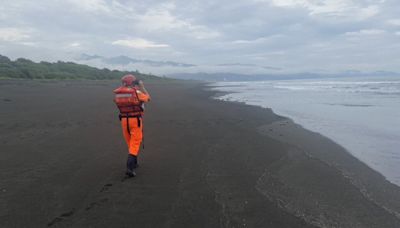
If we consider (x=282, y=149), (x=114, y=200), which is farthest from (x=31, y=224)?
(x=282, y=149)

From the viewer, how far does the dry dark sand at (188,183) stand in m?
4.26

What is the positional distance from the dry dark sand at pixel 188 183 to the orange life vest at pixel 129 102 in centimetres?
100

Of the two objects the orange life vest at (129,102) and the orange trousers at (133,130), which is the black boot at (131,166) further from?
the orange life vest at (129,102)

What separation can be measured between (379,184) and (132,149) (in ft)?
13.4

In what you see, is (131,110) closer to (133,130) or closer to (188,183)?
(133,130)

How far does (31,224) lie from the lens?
3939 mm

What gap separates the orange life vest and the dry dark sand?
1.00 metres

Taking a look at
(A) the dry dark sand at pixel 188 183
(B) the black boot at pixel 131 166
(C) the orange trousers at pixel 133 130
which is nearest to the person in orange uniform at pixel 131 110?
(C) the orange trousers at pixel 133 130

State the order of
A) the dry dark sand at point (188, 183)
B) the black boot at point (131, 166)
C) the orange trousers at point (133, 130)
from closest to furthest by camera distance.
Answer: the dry dark sand at point (188, 183) → the black boot at point (131, 166) → the orange trousers at point (133, 130)

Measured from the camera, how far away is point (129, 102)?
20.3 ft

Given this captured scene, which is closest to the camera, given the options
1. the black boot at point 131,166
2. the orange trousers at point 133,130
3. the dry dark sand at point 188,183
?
the dry dark sand at point 188,183

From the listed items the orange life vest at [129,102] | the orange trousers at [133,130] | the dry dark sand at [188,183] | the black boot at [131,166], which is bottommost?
the dry dark sand at [188,183]

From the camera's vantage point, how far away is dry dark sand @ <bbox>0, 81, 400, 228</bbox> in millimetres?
4258

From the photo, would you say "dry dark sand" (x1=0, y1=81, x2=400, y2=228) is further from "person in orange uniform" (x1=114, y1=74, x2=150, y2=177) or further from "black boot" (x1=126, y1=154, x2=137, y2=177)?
"person in orange uniform" (x1=114, y1=74, x2=150, y2=177)
